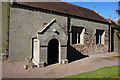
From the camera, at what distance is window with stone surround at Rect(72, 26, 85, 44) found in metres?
12.5

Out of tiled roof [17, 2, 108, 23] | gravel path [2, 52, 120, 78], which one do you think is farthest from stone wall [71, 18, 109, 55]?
gravel path [2, 52, 120, 78]

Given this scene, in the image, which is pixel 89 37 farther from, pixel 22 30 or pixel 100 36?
pixel 22 30

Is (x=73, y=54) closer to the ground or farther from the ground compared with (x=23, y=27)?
closer to the ground

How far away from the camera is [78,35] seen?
43.6 ft

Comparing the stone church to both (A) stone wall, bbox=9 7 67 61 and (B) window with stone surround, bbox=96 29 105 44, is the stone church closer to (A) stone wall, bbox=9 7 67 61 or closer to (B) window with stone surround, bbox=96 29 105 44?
(A) stone wall, bbox=9 7 67 61

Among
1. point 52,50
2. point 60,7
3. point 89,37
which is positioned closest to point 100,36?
point 89,37

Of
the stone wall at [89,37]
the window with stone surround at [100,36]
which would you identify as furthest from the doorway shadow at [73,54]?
the window with stone surround at [100,36]

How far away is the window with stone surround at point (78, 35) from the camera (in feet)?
41.1

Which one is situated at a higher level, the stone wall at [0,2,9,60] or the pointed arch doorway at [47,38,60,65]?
the stone wall at [0,2,9,60]

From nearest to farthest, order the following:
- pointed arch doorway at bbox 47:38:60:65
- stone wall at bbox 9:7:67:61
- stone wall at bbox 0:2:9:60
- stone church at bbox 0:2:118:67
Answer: stone church at bbox 0:2:118:67 < stone wall at bbox 0:2:9:60 < stone wall at bbox 9:7:67:61 < pointed arch doorway at bbox 47:38:60:65

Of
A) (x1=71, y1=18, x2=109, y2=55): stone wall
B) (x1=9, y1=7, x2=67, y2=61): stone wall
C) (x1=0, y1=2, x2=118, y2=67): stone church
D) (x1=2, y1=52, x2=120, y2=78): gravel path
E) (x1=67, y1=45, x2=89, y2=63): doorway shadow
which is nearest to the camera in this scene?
(x1=2, y1=52, x2=120, y2=78): gravel path

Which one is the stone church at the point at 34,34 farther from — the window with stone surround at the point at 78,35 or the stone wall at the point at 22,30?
the window with stone surround at the point at 78,35

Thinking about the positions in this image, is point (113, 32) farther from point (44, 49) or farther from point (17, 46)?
point (17, 46)

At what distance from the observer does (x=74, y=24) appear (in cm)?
1208
